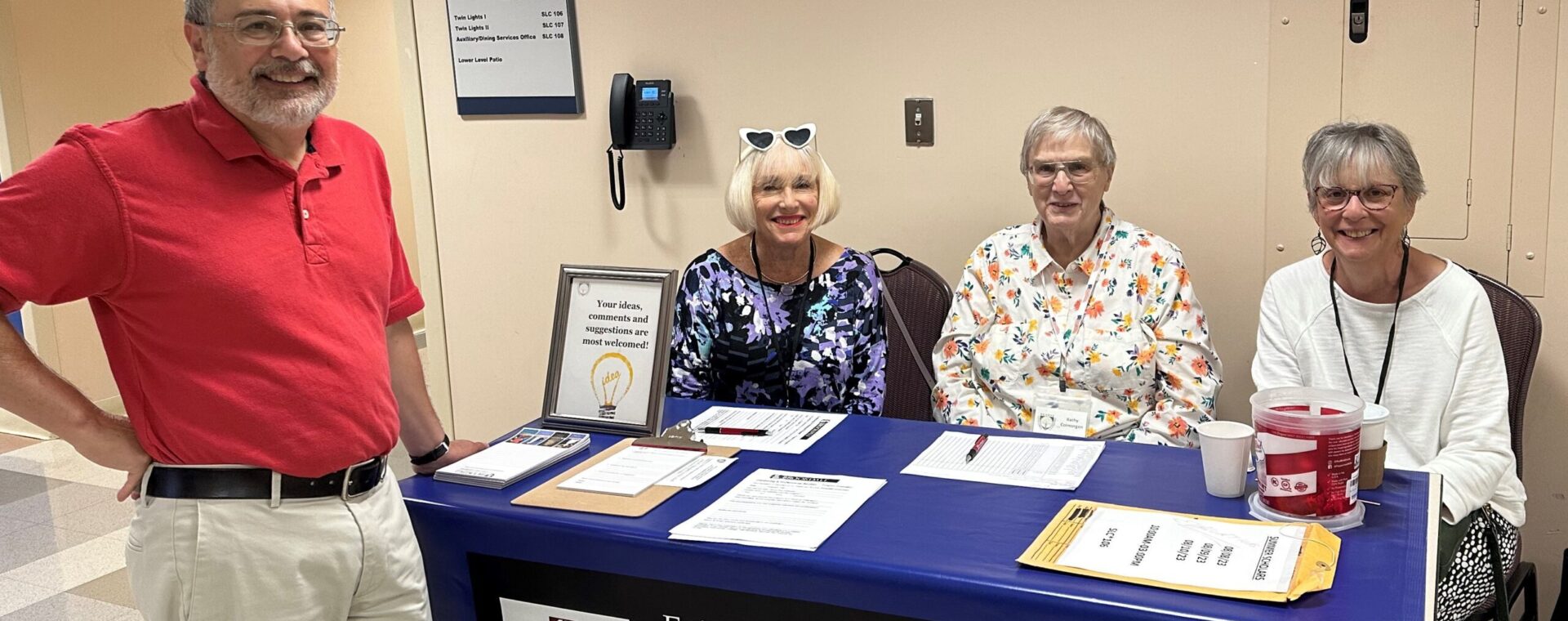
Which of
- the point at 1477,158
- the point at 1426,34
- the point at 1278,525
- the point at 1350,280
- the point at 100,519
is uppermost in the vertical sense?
the point at 1426,34

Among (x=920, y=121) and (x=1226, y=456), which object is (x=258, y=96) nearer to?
(x=1226, y=456)

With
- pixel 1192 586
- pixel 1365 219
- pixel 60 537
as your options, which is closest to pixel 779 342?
pixel 1365 219

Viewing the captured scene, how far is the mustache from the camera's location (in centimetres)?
177

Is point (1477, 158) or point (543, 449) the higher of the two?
point (1477, 158)

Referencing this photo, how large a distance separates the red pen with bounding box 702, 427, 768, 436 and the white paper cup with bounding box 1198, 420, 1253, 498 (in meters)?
0.83

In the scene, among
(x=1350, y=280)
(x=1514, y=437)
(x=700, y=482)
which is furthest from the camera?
(x=1514, y=437)

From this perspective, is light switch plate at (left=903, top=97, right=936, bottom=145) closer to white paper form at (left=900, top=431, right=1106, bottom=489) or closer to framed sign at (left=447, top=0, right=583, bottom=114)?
framed sign at (left=447, top=0, right=583, bottom=114)

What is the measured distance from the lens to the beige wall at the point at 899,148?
2.98m

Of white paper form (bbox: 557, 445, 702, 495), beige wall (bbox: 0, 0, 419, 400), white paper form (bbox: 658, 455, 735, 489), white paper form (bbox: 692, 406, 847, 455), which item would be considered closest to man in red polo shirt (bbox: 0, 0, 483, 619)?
white paper form (bbox: 557, 445, 702, 495)

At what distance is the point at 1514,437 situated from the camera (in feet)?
8.68

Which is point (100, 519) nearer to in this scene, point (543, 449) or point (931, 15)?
point (543, 449)

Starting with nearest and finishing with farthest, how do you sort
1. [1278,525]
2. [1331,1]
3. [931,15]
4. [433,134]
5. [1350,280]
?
[1278,525]
[1350,280]
[1331,1]
[931,15]
[433,134]

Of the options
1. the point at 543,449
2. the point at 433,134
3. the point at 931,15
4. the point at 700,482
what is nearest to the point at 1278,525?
the point at 700,482

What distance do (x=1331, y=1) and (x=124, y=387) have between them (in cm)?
273
